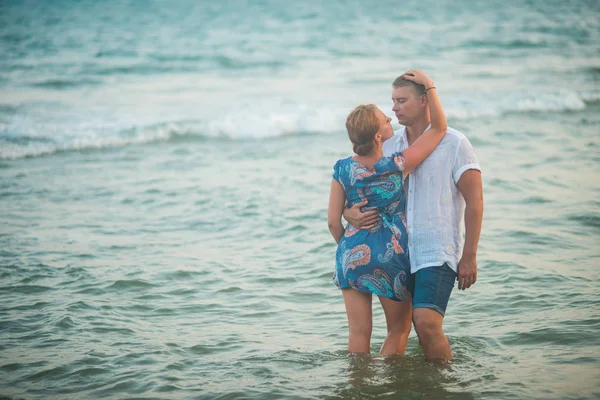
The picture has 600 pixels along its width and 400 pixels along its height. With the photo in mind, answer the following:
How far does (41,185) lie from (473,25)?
26.0 metres

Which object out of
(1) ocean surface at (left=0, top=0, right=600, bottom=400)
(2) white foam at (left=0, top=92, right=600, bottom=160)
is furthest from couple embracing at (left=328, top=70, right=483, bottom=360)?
(2) white foam at (left=0, top=92, right=600, bottom=160)

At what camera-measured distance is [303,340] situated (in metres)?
5.34

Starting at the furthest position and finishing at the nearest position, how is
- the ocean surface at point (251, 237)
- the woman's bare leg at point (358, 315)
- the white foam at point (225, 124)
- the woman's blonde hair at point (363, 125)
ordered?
1. the white foam at point (225, 124)
2. the ocean surface at point (251, 237)
3. the woman's bare leg at point (358, 315)
4. the woman's blonde hair at point (363, 125)

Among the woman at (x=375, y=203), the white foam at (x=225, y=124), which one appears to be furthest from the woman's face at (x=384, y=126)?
the white foam at (x=225, y=124)

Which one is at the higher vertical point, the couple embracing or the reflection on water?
the couple embracing

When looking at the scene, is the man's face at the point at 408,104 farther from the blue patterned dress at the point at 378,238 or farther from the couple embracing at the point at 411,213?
the blue patterned dress at the point at 378,238

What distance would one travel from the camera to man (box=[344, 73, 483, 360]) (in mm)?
4203

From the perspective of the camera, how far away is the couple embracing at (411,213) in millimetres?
4191

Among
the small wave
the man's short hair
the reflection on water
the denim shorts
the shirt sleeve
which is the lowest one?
the reflection on water

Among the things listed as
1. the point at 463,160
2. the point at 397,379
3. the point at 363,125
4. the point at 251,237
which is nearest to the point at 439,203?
the point at 463,160

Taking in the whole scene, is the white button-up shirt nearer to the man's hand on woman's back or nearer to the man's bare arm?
the man's bare arm

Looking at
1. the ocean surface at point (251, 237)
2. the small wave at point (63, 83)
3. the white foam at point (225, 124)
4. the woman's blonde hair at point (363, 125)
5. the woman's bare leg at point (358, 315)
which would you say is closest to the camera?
the woman's blonde hair at point (363, 125)

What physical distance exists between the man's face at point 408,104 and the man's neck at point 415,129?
0.15ft

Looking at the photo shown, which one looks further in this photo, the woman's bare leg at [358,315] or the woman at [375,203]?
the woman's bare leg at [358,315]
